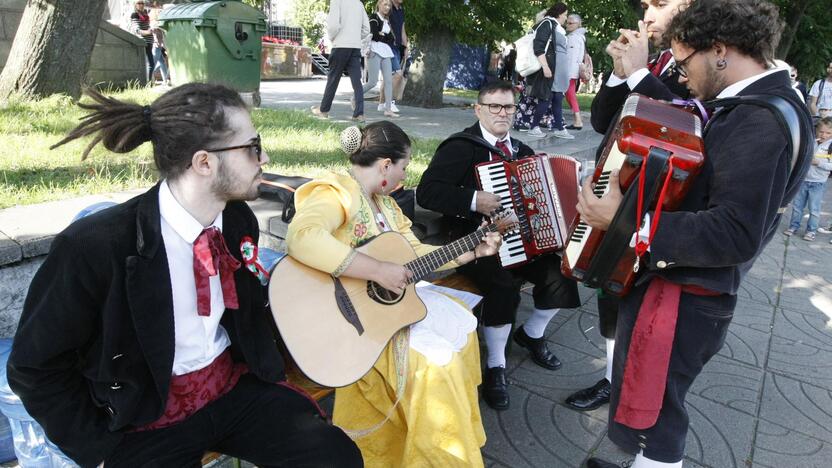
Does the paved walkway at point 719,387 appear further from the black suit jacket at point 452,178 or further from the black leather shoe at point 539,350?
the black suit jacket at point 452,178

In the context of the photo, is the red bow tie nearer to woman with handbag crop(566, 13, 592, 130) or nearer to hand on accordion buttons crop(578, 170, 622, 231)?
hand on accordion buttons crop(578, 170, 622, 231)

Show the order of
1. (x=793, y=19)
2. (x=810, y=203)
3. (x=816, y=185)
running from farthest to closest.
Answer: (x=793, y=19) → (x=810, y=203) → (x=816, y=185)

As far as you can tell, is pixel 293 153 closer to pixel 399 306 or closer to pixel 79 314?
pixel 399 306

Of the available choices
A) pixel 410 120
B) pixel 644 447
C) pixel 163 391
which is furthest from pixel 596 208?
pixel 410 120

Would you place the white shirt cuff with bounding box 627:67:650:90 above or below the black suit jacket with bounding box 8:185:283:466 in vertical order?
above

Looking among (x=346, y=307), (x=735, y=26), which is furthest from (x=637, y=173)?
(x=346, y=307)

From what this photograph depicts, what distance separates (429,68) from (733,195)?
A: 32.1ft

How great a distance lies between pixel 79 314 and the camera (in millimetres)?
1554

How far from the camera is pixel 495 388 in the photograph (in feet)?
10.3

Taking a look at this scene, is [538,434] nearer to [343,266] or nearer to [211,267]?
[343,266]

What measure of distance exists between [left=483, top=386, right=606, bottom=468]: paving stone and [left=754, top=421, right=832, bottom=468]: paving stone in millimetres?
834

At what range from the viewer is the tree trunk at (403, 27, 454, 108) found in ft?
35.3

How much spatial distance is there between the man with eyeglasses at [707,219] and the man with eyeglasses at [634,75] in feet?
1.08

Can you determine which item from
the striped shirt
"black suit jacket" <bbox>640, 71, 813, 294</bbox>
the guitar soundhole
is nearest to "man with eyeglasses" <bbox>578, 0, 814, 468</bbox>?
→ "black suit jacket" <bbox>640, 71, 813, 294</bbox>
